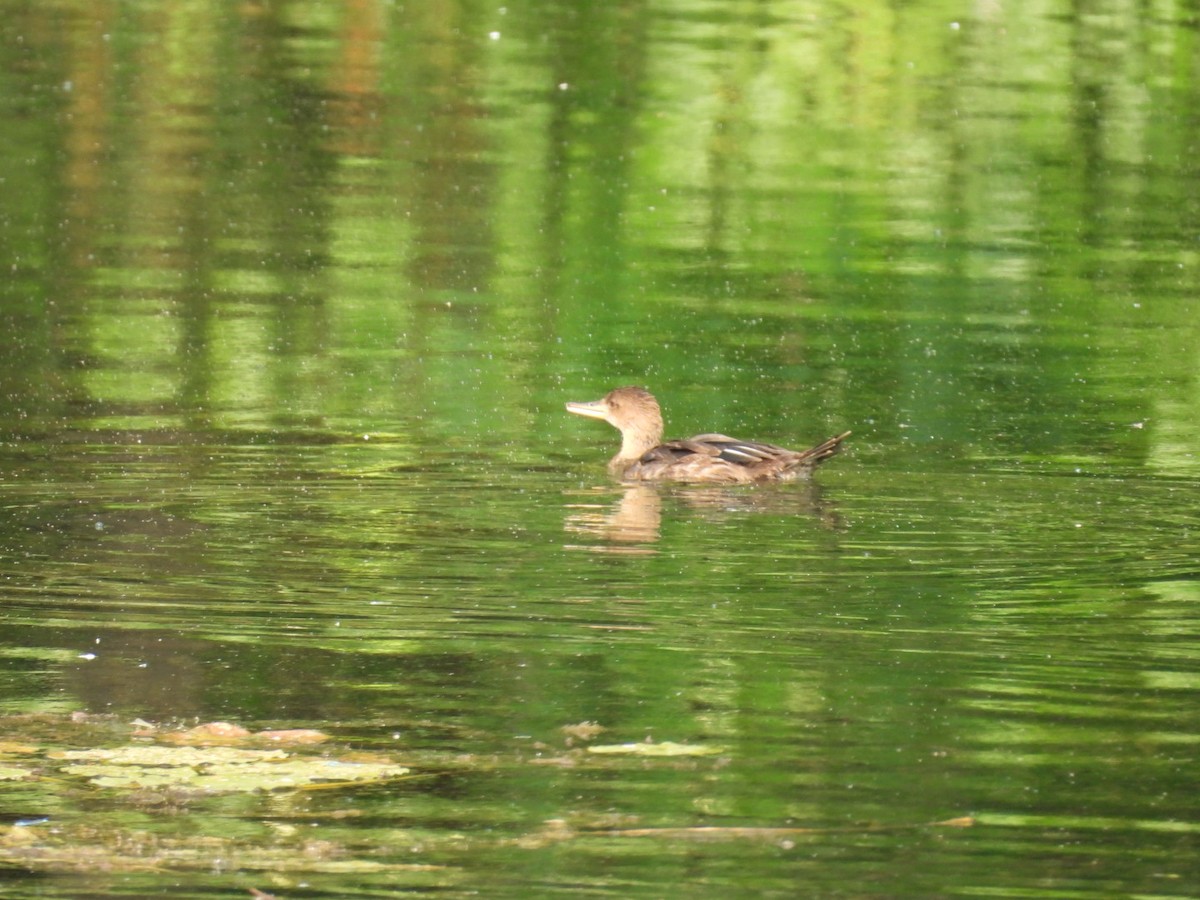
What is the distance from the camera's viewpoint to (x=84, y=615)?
322 inches

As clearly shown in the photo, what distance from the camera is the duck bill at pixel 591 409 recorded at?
39.6ft

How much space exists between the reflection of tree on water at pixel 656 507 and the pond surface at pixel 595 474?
0.14 ft

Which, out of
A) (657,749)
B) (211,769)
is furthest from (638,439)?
(211,769)

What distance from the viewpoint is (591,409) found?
477 inches

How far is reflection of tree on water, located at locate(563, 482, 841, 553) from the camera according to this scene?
31.9ft

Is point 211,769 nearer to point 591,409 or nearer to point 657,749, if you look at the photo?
point 657,749

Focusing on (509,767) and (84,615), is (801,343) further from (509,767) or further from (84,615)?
(509,767)

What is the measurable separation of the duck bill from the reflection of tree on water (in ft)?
3.33

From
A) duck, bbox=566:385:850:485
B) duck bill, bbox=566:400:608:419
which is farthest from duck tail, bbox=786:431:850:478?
duck bill, bbox=566:400:608:419

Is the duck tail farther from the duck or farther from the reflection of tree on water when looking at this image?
the reflection of tree on water

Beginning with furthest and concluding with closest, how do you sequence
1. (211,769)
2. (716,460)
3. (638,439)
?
(638,439)
(716,460)
(211,769)

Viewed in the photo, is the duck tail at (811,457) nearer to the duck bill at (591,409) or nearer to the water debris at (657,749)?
the duck bill at (591,409)

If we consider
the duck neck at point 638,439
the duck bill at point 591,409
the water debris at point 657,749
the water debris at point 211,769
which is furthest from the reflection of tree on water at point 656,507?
the water debris at point 211,769

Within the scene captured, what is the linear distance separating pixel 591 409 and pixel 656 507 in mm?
1651
